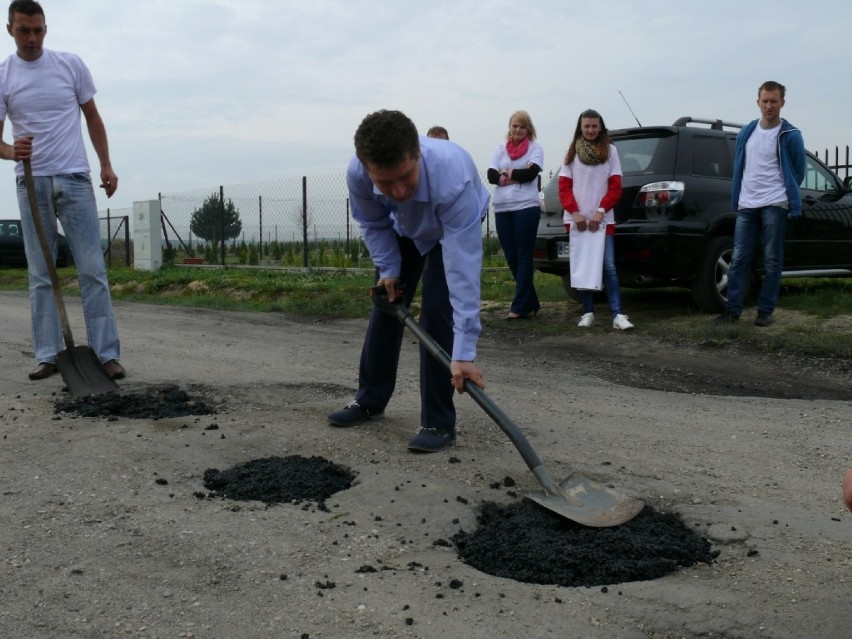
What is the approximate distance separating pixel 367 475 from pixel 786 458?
204cm

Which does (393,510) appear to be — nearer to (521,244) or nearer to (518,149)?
(521,244)

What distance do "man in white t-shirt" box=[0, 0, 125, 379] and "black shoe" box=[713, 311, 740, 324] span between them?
510 centimetres

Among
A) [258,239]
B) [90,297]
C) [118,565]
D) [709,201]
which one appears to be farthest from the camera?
[258,239]

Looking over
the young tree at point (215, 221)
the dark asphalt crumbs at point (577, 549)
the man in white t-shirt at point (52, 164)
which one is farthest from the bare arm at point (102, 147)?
the young tree at point (215, 221)

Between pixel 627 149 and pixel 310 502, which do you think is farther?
pixel 627 149

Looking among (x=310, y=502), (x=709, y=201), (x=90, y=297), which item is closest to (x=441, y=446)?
(x=310, y=502)

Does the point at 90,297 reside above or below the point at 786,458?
above

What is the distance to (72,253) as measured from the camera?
5766mm

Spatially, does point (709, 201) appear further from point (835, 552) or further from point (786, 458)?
point (835, 552)

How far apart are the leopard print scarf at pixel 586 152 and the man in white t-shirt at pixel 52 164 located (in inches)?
164

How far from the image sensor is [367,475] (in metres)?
4.07

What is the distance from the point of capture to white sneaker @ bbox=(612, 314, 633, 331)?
8406 mm

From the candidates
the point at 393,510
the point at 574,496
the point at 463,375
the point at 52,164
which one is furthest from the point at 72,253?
the point at 574,496

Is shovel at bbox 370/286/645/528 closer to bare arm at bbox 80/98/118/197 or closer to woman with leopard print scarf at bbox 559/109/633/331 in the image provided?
bare arm at bbox 80/98/118/197
